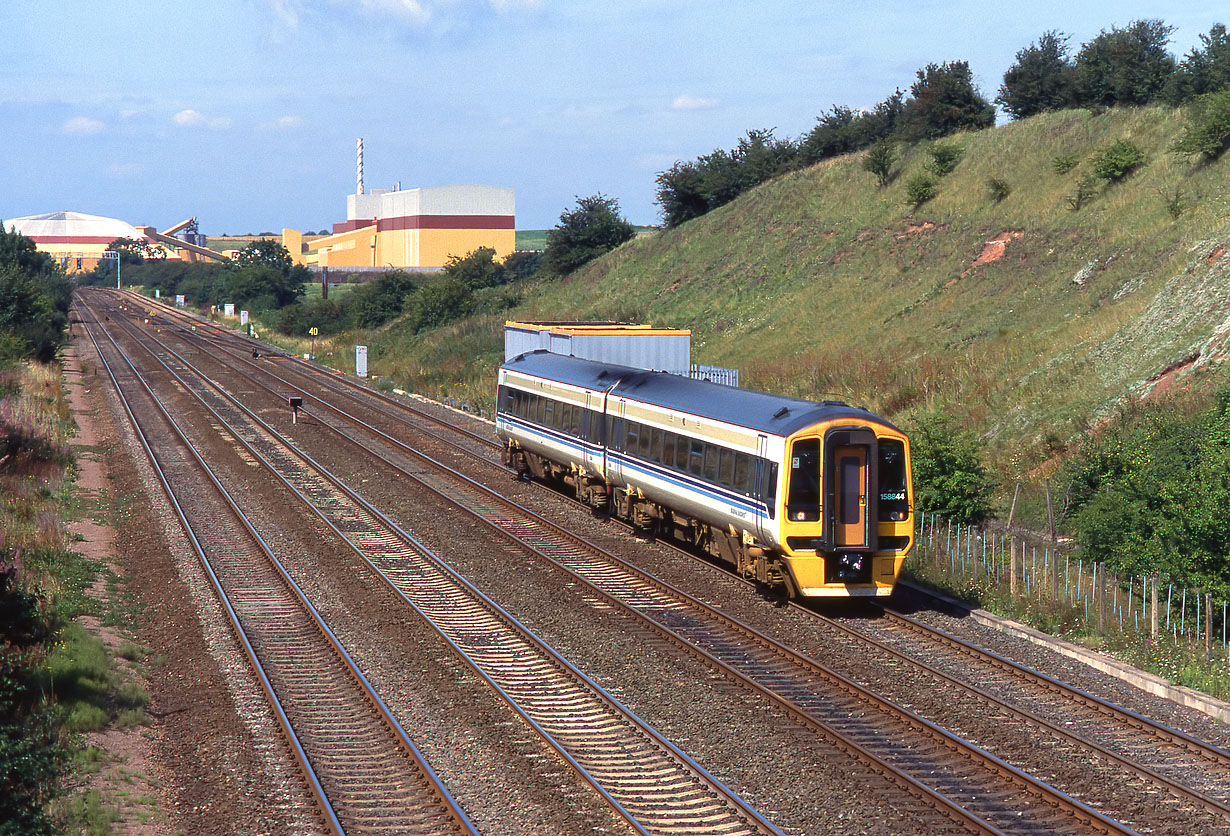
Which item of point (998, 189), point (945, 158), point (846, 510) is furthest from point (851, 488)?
point (945, 158)

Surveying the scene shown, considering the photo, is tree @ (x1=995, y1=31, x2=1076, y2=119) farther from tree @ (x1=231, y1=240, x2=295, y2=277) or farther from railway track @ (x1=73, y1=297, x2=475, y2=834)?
tree @ (x1=231, y1=240, x2=295, y2=277)

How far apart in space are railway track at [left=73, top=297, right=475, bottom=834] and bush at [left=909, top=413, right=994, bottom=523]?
1169 centimetres

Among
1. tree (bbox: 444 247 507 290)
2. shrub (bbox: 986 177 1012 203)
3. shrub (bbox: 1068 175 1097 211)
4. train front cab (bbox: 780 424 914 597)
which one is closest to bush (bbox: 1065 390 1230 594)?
train front cab (bbox: 780 424 914 597)

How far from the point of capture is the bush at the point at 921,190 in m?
56.2

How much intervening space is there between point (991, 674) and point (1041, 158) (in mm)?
42610

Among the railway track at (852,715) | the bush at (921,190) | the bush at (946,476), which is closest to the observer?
the railway track at (852,715)

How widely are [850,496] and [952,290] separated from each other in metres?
30.1

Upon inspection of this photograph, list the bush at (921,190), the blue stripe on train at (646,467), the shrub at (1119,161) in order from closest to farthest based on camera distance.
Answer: the blue stripe on train at (646,467) → the shrub at (1119,161) → the bush at (921,190)

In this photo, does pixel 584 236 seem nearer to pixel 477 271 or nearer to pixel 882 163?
pixel 477 271

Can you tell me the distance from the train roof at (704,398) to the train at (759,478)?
0.12 feet

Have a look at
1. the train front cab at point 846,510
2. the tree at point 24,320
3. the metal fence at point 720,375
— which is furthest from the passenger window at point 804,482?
the tree at point 24,320

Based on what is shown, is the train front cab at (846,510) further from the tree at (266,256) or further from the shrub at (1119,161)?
the tree at (266,256)

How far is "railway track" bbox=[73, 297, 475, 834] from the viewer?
10.6 meters

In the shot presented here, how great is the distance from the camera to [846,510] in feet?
56.4
